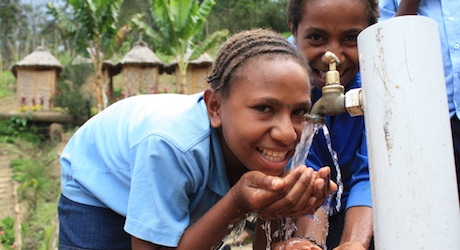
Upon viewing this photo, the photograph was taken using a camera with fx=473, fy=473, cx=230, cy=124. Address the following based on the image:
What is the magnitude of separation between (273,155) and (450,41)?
3.09 ft

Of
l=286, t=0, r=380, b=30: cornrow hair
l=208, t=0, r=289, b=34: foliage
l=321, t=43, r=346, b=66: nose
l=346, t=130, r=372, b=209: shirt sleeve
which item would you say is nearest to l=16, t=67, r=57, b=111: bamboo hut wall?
l=208, t=0, r=289, b=34: foliage

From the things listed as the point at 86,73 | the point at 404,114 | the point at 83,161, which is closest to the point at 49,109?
the point at 86,73

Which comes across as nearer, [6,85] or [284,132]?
[284,132]

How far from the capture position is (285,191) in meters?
1.19

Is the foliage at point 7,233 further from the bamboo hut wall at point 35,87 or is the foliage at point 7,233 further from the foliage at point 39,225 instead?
the bamboo hut wall at point 35,87

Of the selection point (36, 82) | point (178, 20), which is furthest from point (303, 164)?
point (36, 82)

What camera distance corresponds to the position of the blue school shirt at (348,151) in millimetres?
1825

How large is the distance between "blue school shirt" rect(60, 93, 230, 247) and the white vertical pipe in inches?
26.5

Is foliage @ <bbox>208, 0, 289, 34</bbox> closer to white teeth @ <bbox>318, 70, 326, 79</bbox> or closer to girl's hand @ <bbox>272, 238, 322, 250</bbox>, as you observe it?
white teeth @ <bbox>318, 70, 326, 79</bbox>

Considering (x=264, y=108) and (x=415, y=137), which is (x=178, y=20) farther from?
(x=415, y=137)

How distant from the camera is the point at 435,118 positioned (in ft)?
2.88

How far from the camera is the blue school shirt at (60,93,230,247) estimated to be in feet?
4.57

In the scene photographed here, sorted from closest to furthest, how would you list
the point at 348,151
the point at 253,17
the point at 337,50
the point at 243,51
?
1. the point at 243,51
2. the point at 337,50
3. the point at 348,151
4. the point at 253,17

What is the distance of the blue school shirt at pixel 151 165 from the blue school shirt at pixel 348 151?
1.72 feet
